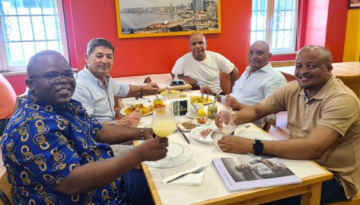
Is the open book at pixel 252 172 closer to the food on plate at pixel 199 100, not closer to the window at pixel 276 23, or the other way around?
the food on plate at pixel 199 100

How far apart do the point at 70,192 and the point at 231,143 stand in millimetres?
767

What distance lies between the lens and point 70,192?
100 cm

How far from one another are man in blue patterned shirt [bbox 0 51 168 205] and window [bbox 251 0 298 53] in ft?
13.1

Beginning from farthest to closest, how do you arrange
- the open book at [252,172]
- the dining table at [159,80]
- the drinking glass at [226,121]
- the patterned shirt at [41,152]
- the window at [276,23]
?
the window at [276,23], the dining table at [159,80], the drinking glass at [226,121], the open book at [252,172], the patterned shirt at [41,152]

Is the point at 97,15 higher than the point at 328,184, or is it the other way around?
the point at 97,15

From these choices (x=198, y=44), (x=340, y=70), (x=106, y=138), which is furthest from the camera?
(x=340, y=70)

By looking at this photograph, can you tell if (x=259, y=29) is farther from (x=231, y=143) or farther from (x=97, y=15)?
Answer: (x=231, y=143)

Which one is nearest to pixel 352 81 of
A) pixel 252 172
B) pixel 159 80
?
pixel 159 80

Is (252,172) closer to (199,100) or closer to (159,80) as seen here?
(199,100)

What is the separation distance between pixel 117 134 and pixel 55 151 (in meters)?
0.64

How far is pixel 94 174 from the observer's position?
1.03 meters

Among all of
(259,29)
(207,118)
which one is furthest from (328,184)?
(259,29)

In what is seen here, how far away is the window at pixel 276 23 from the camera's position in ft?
14.9

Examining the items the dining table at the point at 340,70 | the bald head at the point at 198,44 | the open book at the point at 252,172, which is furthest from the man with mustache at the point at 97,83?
the dining table at the point at 340,70
